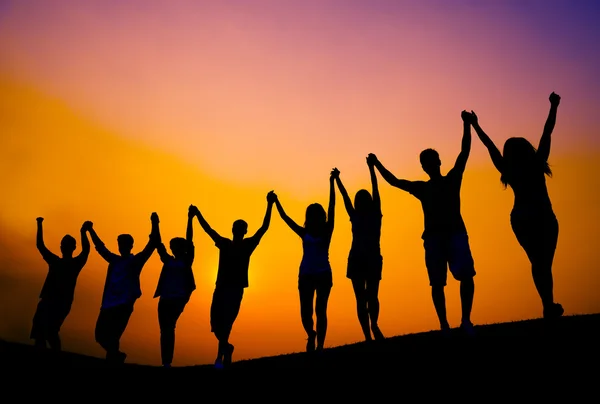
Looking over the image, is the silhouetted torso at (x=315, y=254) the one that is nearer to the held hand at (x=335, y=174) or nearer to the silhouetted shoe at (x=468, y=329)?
the held hand at (x=335, y=174)

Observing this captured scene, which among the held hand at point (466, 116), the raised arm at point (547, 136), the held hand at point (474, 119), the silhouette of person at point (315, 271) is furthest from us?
the silhouette of person at point (315, 271)

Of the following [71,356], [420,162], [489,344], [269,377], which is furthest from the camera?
[71,356]

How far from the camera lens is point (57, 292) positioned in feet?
34.9

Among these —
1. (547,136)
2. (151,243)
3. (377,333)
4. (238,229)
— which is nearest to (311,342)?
(377,333)

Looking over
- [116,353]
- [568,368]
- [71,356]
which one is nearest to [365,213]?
[568,368]

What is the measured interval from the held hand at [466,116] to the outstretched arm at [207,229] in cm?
473

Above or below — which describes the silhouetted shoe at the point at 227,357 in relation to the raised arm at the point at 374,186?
below

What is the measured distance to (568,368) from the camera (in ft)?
16.4

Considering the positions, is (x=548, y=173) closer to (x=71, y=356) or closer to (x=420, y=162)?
(x=420, y=162)

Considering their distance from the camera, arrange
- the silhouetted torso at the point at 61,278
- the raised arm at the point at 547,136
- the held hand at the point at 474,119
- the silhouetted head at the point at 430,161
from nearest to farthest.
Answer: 1. the raised arm at the point at 547,136
2. the held hand at the point at 474,119
3. the silhouetted head at the point at 430,161
4. the silhouetted torso at the point at 61,278

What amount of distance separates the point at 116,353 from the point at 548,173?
313 inches

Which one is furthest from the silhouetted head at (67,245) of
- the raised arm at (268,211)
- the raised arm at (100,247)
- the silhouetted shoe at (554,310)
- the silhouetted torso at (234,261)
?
the silhouetted shoe at (554,310)

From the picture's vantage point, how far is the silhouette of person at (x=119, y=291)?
9.24 meters

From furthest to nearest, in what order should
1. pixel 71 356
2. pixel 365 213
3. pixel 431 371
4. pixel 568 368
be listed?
pixel 71 356 → pixel 365 213 → pixel 431 371 → pixel 568 368
